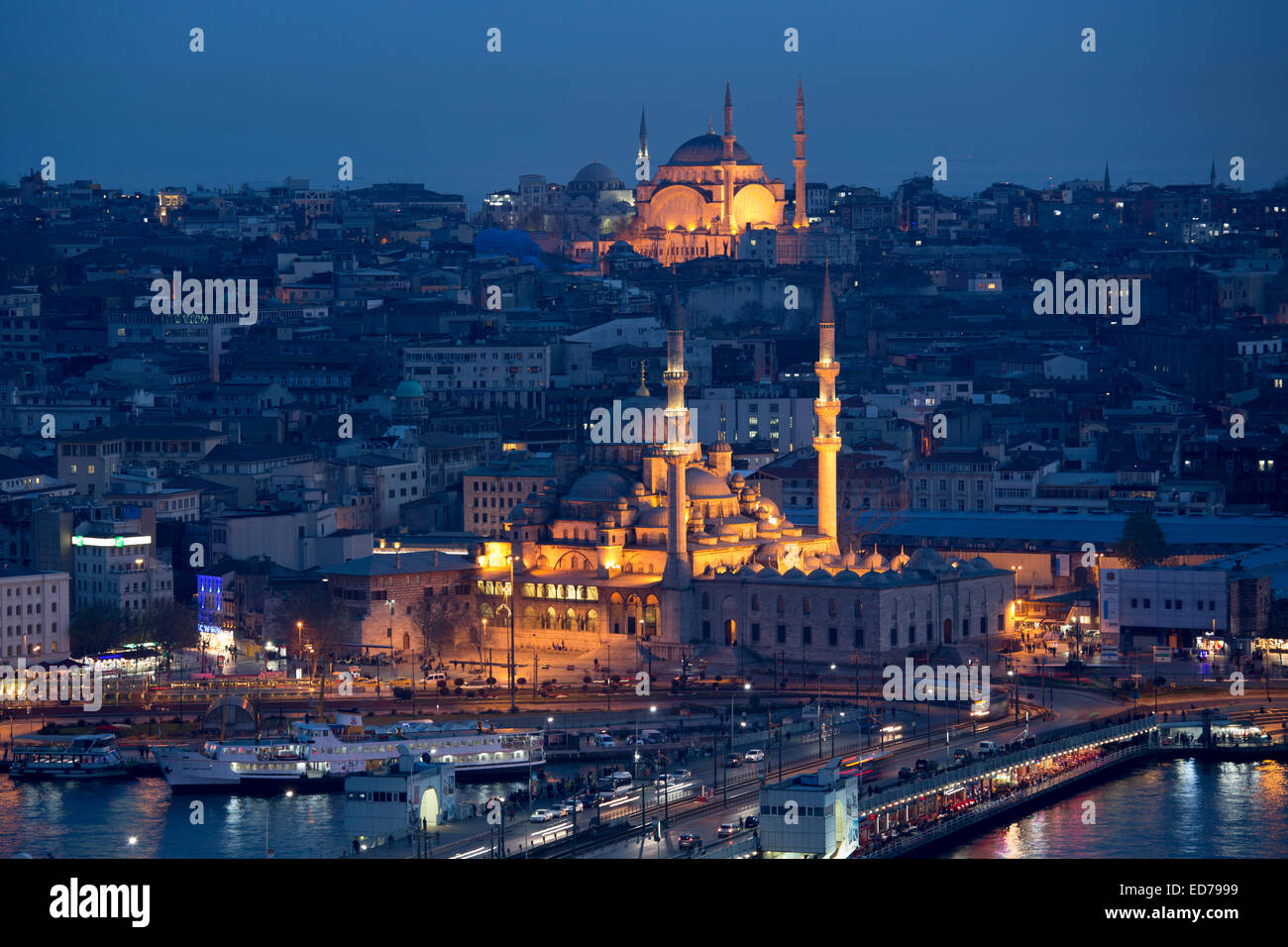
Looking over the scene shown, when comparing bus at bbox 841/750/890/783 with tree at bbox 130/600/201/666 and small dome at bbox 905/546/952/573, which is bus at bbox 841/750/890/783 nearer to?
small dome at bbox 905/546/952/573

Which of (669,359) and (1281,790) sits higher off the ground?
(669,359)

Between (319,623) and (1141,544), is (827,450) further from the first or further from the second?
Result: (319,623)

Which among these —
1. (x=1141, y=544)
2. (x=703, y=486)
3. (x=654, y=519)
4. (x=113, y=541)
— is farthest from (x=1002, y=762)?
(x=113, y=541)

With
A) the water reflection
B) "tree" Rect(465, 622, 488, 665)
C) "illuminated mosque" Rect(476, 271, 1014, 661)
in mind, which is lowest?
the water reflection

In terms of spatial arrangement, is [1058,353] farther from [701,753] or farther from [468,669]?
[701,753]

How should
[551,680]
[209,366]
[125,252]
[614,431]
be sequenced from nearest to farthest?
1. [551,680]
2. [614,431]
3. [209,366]
4. [125,252]

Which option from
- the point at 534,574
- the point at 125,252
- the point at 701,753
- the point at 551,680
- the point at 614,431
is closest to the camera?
the point at 701,753

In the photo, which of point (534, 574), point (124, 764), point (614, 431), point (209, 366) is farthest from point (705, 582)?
point (209, 366)

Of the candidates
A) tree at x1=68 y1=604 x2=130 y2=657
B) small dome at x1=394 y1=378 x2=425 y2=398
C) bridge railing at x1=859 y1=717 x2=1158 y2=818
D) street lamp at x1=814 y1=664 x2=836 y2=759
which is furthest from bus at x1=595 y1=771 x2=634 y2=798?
small dome at x1=394 y1=378 x2=425 y2=398
